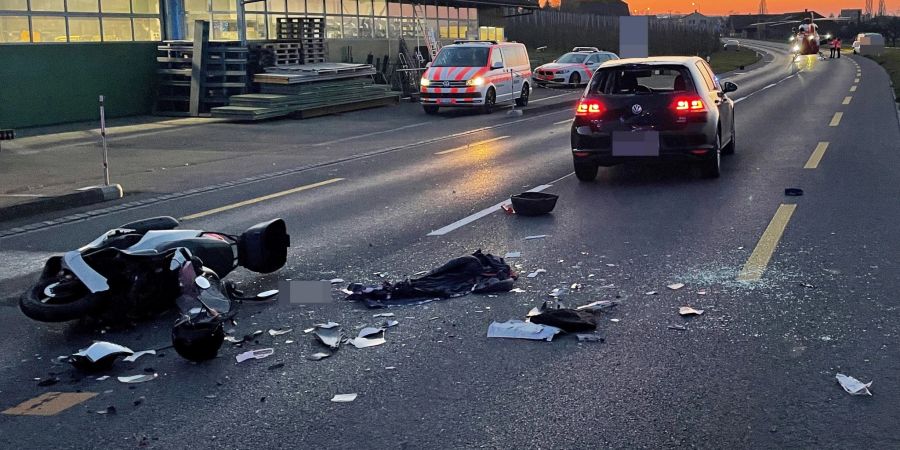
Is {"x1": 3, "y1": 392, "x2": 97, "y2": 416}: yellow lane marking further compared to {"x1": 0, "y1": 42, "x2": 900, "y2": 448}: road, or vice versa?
{"x1": 3, "y1": 392, "x2": 97, "y2": 416}: yellow lane marking

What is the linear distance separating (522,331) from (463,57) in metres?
22.0

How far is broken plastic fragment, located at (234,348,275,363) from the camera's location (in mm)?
5391

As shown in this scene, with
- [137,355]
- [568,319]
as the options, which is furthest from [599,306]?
[137,355]

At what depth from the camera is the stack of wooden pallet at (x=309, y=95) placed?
23.8 meters

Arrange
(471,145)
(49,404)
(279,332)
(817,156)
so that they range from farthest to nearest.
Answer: (471,145) → (817,156) → (279,332) → (49,404)

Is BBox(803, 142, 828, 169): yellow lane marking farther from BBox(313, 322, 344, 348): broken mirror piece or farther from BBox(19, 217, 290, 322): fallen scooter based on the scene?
BBox(19, 217, 290, 322): fallen scooter

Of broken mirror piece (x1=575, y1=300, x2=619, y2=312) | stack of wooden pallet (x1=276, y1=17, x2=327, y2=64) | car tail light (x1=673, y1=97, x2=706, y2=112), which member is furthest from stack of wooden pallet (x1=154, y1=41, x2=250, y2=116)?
broken mirror piece (x1=575, y1=300, x2=619, y2=312)

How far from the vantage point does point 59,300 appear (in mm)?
6055

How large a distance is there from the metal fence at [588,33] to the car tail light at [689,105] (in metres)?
56.6

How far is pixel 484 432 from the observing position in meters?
4.28

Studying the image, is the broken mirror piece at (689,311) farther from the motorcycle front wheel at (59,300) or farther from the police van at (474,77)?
the police van at (474,77)

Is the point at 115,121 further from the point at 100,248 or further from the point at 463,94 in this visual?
the point at 100,248

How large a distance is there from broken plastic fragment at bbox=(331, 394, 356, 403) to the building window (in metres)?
19.8

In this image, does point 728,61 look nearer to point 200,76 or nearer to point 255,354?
point 200,76
